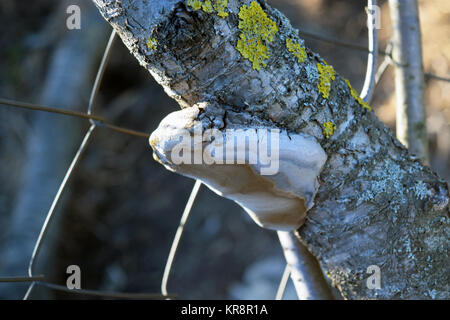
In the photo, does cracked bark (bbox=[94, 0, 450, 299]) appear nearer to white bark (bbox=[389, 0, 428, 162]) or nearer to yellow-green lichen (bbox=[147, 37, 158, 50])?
yellow-green lichen (bbox=[147, 37, 158, 50])

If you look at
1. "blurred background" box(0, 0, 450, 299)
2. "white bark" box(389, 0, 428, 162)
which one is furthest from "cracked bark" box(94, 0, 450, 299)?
"blurred background" box(0, 0, 450, 299)

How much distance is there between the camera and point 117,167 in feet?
6.81

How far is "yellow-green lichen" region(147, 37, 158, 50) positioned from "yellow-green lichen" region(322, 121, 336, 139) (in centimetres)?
20

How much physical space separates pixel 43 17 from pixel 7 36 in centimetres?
20

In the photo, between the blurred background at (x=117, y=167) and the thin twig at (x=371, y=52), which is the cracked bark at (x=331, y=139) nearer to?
the thin twig at (x=371, y=52)

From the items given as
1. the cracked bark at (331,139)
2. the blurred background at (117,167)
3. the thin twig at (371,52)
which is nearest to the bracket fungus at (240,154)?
the cracked bark at (331,139)

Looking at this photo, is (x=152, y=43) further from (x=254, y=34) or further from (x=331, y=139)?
(x=331, y=139)

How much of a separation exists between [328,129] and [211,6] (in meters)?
0.18

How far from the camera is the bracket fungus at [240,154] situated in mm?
447

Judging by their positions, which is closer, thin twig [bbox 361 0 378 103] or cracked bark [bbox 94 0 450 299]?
cracked bark [bbox 94 0 450 299]

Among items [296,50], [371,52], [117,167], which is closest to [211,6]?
[296,50]

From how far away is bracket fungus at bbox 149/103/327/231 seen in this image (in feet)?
1.47

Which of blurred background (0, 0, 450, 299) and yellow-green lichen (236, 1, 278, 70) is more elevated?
blurred background (0, 0, 450, 299)

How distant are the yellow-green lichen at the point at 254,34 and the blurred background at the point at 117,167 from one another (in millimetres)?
1337
